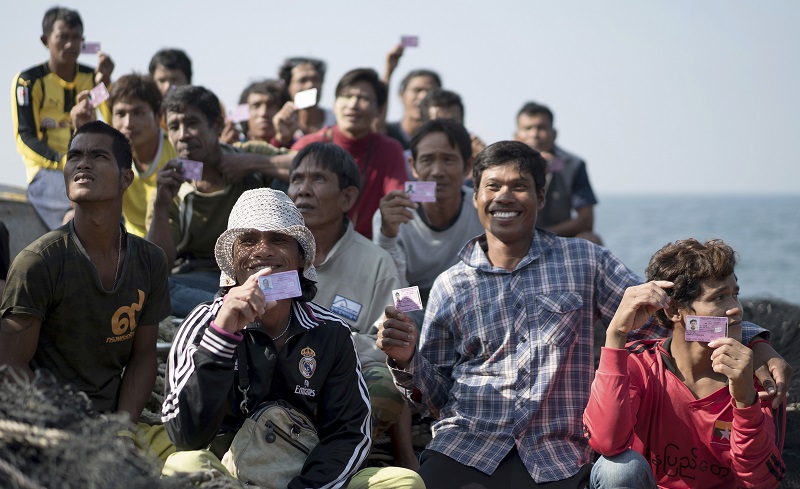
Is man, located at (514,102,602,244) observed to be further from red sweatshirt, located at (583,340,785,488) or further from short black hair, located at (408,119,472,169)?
red sweatshirt, located at (583,340,785,488)

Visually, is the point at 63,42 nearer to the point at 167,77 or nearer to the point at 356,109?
the point at 167,77

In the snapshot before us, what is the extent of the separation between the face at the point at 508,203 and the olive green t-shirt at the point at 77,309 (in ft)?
5.00

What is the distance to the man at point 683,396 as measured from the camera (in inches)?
142

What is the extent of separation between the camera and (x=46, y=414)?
272 cm

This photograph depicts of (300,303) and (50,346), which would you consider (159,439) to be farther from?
(300,303)

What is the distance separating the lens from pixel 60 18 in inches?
Result: 288

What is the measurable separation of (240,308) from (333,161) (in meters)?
2.01

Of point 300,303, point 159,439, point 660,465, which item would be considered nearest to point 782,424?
point 660,465

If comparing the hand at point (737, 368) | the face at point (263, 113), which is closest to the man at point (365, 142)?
the face at point (263, 113)

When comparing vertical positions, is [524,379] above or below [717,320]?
below

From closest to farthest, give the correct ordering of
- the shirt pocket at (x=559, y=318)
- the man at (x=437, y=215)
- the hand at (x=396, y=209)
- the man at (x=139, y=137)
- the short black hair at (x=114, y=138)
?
Result: the shirt pocket at (x=559, y=318) → the short black hair at (x=114, y=138) → the hand at (x=396, y=209) → the man at (x=437, y=215) → the man at (x=139, y=137)

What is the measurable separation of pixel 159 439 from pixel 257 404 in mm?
684

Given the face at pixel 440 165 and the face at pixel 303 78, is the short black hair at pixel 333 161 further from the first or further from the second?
the face at pixel 303 78

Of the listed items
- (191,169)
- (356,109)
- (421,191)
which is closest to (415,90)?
(356,109)
